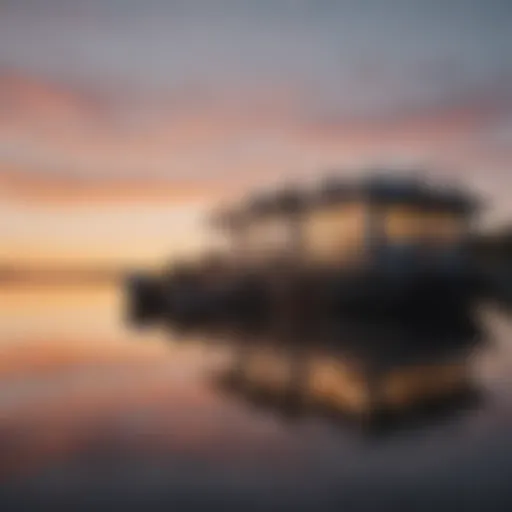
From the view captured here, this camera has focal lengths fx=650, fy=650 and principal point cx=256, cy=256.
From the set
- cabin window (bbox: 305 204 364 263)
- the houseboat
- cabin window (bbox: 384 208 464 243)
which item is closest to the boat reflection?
the houseboat

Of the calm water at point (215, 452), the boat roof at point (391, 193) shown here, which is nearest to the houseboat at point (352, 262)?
the boat roof at point (391, 193)

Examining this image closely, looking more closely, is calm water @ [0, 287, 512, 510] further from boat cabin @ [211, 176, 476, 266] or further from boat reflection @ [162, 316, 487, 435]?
boat cabin @ [211, 176, 476, 266]

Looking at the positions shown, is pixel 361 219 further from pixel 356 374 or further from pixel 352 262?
pixel 356 374

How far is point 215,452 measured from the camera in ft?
9.13

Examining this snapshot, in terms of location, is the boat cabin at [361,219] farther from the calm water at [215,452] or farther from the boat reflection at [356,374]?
the calm water at [215,452]

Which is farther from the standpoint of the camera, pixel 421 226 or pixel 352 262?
pixel 421 226

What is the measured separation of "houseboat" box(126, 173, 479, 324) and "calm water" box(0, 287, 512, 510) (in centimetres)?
378

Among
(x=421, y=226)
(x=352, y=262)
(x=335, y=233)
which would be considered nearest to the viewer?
(x=352, y=262)

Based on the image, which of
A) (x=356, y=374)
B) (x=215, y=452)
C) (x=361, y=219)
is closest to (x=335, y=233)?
(x=361, y=219)

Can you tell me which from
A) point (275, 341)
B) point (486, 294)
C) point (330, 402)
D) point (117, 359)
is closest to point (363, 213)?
point (486, 294)

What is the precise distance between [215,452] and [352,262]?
19.6ft

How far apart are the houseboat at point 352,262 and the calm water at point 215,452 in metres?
3.78

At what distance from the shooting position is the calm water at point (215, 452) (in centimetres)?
226

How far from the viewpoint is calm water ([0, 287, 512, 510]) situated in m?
2.26
